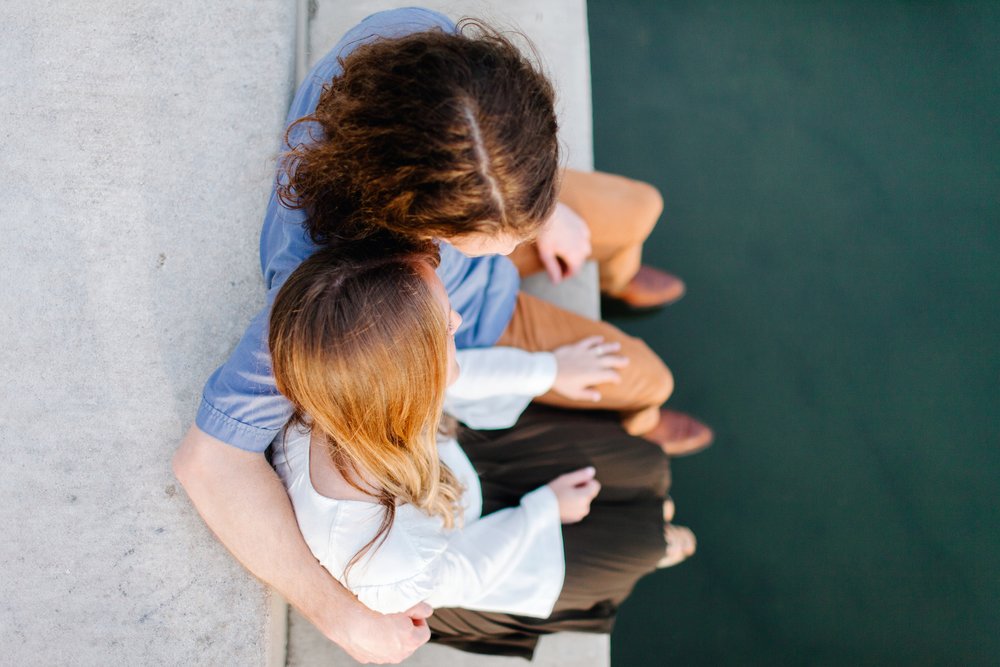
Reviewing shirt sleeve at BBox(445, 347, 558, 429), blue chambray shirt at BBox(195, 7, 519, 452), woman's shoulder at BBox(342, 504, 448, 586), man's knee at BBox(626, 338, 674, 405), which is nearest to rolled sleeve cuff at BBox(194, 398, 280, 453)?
blue chambray shirt at BBox(195, 7, 519, 452)

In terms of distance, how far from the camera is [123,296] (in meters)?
1.40

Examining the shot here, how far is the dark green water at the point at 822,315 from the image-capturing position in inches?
83.9

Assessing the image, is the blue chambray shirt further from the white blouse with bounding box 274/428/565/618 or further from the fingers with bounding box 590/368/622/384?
the fingers with bounding box 590/368/622/384

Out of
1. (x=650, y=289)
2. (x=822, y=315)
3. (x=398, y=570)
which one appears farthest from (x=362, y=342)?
(x=822, y=315)

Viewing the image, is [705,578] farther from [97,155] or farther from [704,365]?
[97,155]

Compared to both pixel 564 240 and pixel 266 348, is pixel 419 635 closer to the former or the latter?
pixel 266 348

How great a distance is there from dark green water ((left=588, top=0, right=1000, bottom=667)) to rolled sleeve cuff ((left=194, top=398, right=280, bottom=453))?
144 cm

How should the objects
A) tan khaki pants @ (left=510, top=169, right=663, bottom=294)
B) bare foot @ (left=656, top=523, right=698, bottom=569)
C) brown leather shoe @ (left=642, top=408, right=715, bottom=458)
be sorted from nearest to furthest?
1. tan khaki pants @ (left=510, top=169, right=663, bottom=294)
2. bare foot @ (left=656, top=523, right=698, bottom=569)
3. brown leather shoe @ (left=642, top=408, right=715, bottom=458)

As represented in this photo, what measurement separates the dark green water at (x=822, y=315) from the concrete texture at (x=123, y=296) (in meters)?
1.30

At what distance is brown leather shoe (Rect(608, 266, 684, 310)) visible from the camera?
220 centimetres

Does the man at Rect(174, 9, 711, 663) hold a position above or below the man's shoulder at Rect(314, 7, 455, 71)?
below

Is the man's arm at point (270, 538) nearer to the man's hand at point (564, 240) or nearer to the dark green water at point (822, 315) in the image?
the man's hand at point (564, 240)

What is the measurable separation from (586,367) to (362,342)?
720mm

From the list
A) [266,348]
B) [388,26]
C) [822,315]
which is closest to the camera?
[266,348]
